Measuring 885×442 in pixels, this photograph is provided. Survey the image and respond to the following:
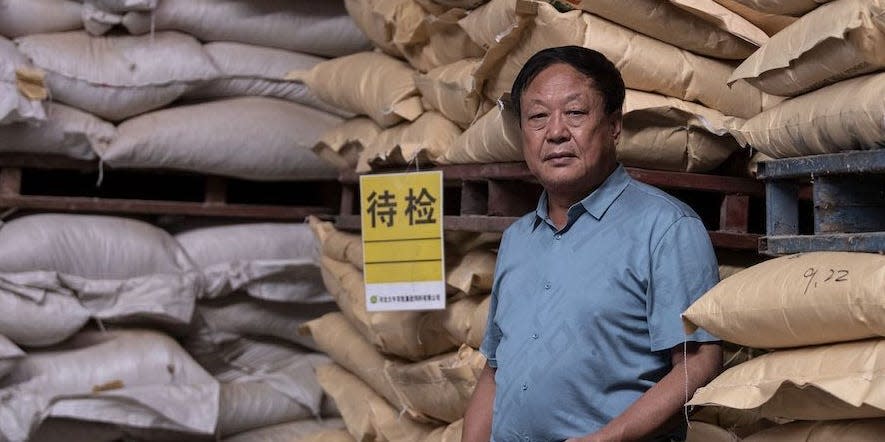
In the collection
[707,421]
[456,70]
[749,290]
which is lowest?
[707,421]

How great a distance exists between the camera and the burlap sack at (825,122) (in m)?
2.21

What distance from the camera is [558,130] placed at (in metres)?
2.59

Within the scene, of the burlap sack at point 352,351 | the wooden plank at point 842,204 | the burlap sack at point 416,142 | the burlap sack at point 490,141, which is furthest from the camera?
the burlap sack at point 352,351

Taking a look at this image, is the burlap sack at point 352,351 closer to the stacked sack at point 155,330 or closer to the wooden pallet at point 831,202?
the stacked sack at point 155,330

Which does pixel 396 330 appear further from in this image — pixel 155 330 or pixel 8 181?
pixel 8 181

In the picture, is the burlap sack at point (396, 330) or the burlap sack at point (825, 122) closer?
the burlap sack at point (825, 122)

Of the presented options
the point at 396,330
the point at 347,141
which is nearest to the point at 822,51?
the point at 396,330

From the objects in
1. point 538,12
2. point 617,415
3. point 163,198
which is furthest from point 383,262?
point 163,198

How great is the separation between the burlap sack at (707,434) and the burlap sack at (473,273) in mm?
933

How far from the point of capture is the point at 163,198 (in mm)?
5312

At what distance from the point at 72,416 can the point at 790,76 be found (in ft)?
9.34

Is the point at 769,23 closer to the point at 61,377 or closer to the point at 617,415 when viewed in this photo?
the point at 617,415

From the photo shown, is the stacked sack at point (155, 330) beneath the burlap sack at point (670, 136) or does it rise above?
beneath

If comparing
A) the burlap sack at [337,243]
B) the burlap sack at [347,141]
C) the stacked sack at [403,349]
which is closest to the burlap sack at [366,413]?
the stacked sack at [403,349]
